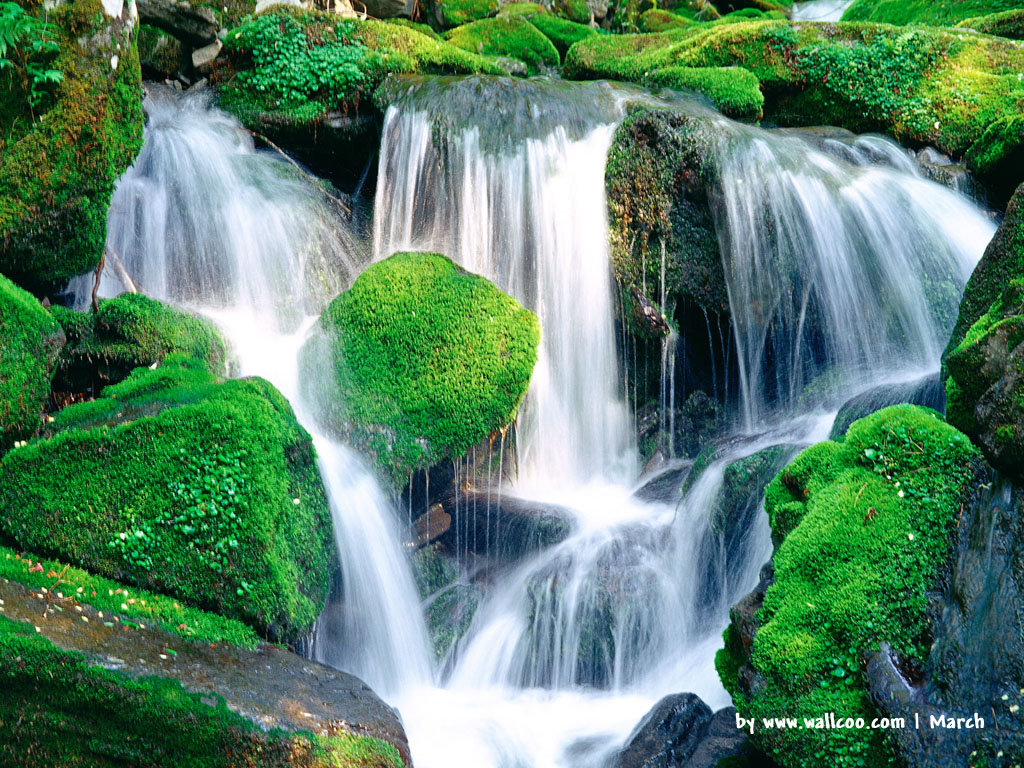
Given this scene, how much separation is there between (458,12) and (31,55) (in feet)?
31.6

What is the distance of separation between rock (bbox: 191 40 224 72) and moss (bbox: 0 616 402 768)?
27.1ft

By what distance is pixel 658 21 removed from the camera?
16938mm

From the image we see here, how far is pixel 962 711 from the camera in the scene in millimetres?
3457

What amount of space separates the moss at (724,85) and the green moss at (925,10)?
19.2ft

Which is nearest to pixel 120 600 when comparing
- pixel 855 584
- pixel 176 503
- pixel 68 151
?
pixel 176 503

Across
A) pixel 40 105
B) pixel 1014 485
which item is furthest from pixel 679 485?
pixel 40 105

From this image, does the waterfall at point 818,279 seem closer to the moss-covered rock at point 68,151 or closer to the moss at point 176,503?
the moss at point 176,503

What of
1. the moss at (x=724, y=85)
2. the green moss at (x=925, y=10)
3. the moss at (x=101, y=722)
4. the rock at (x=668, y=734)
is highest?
the green moss at (x=925, y=10)

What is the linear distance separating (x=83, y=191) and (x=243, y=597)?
334cm

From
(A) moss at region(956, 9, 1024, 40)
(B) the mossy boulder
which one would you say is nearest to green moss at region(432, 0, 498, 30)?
(A) moss at region(956, 9, 1024, 40)

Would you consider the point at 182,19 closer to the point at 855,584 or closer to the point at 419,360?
the point at 419,360

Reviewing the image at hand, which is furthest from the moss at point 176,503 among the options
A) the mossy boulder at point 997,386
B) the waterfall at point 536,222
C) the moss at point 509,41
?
the moss at point 509,41

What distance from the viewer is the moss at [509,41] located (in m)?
13.7

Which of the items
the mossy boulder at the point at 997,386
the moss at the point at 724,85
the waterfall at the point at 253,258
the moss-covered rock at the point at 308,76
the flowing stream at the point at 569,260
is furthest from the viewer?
the moss at the point at 724,85
